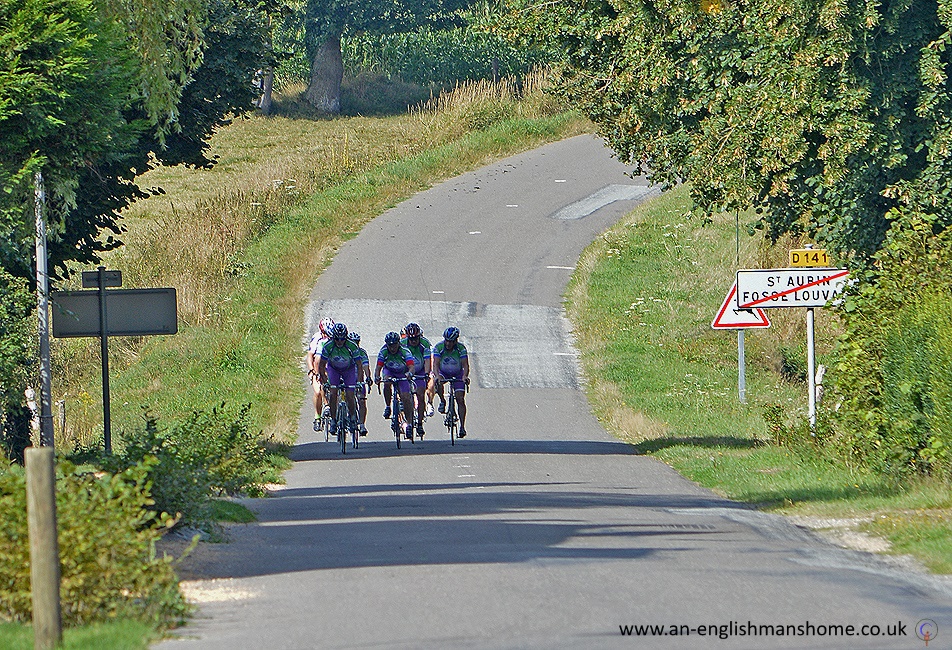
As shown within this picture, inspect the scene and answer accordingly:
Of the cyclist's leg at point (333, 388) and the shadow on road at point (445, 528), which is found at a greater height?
the cyclist's leg at point (333, 388)

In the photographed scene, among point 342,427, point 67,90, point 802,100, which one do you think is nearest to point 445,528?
point 67,90

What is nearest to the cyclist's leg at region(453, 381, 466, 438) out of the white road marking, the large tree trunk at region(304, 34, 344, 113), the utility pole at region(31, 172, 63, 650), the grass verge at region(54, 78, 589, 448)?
the grass verge at region(54, 78, 589, 448)

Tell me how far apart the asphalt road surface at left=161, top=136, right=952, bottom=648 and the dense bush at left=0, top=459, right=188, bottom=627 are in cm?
31

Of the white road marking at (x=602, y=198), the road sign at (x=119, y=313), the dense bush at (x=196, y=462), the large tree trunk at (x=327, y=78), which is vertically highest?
the large tree trunk at (x=327, y=78)

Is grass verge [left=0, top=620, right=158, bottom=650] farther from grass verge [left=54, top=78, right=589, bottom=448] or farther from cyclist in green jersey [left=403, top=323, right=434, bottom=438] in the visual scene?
cyclist in green jersey [left=403, top=323, right=434, bottom=438]

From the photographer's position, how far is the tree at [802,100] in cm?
1767

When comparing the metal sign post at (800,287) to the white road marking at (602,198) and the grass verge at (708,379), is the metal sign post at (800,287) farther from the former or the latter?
the white road marking at (602,198)

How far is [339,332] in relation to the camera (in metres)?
21.2

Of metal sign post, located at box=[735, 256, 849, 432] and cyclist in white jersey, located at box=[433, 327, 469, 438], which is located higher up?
metal sign post, located at box=[735, 256, 849, 432]

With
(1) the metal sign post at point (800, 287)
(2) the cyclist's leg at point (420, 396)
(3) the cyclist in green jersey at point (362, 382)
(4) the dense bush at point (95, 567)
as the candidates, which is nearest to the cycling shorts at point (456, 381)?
(2) the cyclist's leg at point (420, 396)

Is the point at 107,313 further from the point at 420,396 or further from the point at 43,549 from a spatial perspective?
the point at 43,549

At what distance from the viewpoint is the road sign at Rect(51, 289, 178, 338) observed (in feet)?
59.0

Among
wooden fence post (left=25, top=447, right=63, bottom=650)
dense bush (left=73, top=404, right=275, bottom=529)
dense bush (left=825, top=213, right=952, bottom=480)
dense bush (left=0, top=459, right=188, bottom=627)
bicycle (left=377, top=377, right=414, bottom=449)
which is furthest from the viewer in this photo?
bicycle (left=377, top=377, right=414, bottom=449)

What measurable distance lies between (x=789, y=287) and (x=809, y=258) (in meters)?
0.67
